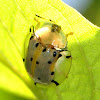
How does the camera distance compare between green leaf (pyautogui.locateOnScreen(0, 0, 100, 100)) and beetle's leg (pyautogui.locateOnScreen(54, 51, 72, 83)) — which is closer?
green leaf (pyautogui.locateOnScreen(0, 0, 100, 100))

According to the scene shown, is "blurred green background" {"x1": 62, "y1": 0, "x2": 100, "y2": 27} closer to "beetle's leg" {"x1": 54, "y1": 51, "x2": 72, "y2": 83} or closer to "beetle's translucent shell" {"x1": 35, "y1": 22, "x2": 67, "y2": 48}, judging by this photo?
"beetle's translucent shell" {"x1": 35, "y1": 22, "x2": 67, "y2": 48}

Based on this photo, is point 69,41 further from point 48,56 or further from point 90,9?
point 90,9

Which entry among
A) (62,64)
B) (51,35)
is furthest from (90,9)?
(62,64)

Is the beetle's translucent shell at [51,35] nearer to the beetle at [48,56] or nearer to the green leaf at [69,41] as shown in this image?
the beetle at [48,56]

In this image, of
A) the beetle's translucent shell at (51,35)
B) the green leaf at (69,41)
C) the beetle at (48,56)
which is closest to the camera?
the green leaf at (69,41)

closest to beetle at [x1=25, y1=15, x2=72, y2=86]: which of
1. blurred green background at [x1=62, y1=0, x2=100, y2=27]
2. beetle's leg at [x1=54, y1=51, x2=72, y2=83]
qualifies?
beetle's leg at [x1=54, y1=51, x2=72, y2=83]

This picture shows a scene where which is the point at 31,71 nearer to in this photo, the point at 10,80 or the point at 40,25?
the point at 40,25

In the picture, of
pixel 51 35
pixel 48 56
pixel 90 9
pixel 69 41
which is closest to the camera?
pixel 48 56

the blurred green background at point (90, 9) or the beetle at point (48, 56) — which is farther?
the blurred green background at point (90, 9)

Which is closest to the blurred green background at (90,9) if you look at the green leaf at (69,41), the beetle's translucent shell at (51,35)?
the beetle's translucent shell at (51,35)
